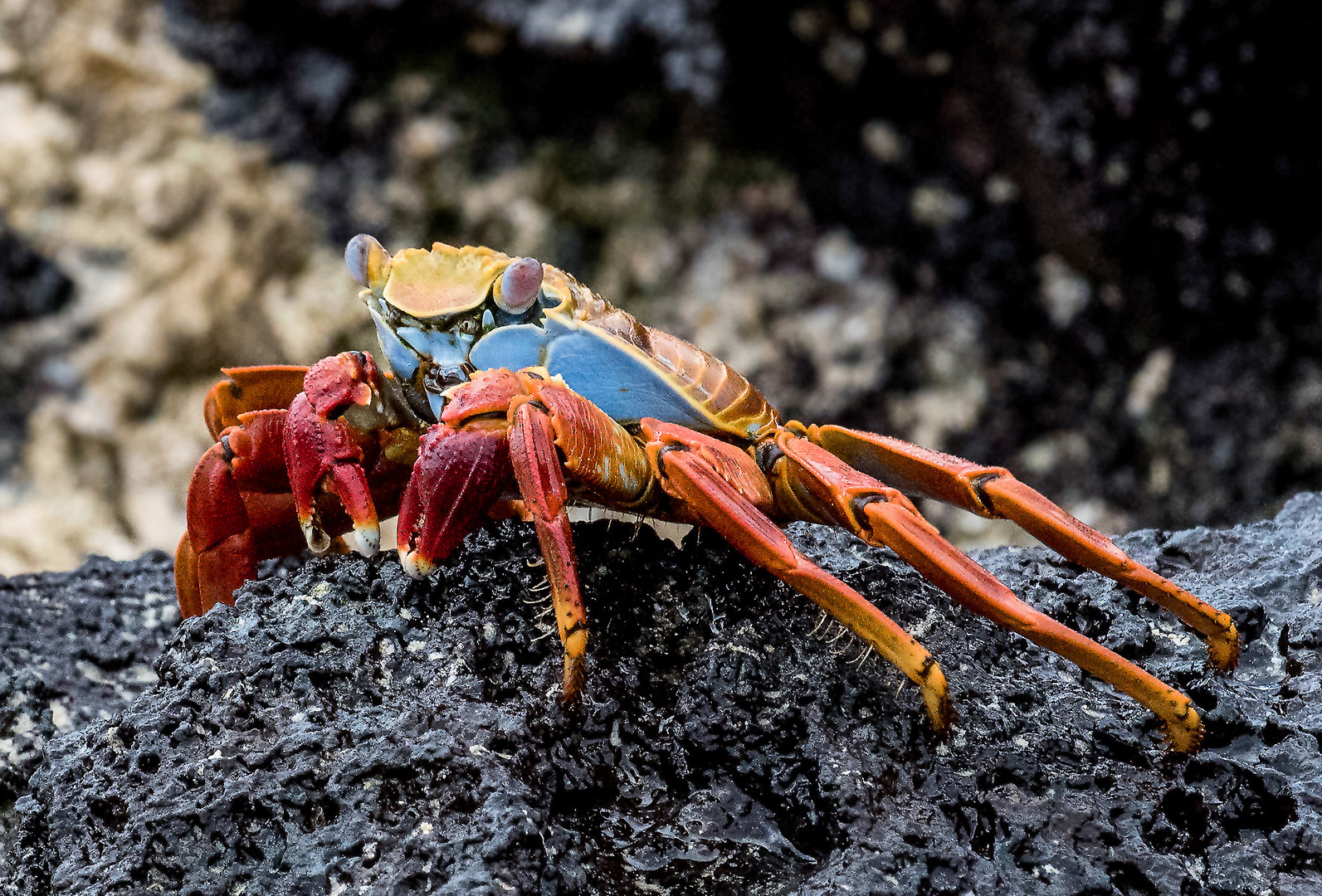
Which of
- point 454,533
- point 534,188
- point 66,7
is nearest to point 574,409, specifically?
point 454,533

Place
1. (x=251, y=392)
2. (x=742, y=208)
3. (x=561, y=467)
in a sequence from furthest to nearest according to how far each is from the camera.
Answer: (x=742, y=208), (x=251, y=392), (x=561, y=467)

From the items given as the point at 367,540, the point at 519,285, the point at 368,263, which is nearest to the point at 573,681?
the point at 367,540

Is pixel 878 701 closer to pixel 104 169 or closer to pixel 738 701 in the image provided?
pixel 738 701

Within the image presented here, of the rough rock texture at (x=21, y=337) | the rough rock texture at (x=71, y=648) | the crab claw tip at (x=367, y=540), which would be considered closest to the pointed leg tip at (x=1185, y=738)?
the crab claw tip at (x=367, y=540)

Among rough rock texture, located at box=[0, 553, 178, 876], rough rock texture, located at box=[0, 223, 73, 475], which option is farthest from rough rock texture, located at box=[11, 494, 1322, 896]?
rough rock texture, located at box=[0, 223, 73, 475]

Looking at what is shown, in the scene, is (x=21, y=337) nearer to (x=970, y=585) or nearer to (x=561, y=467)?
(x=561, y=467)
